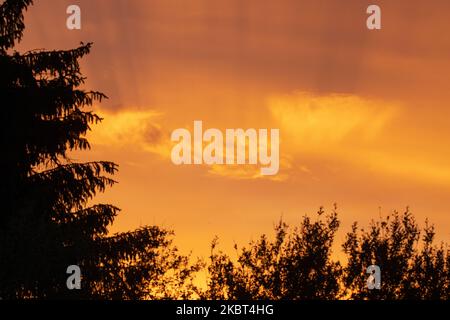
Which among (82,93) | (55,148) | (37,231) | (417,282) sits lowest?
(417,282)

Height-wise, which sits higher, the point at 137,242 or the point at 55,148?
the point at 55,148

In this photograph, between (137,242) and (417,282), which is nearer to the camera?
(137,242)

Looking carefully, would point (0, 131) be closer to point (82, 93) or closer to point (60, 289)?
point (82, 93)

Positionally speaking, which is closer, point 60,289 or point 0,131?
point 60,289
